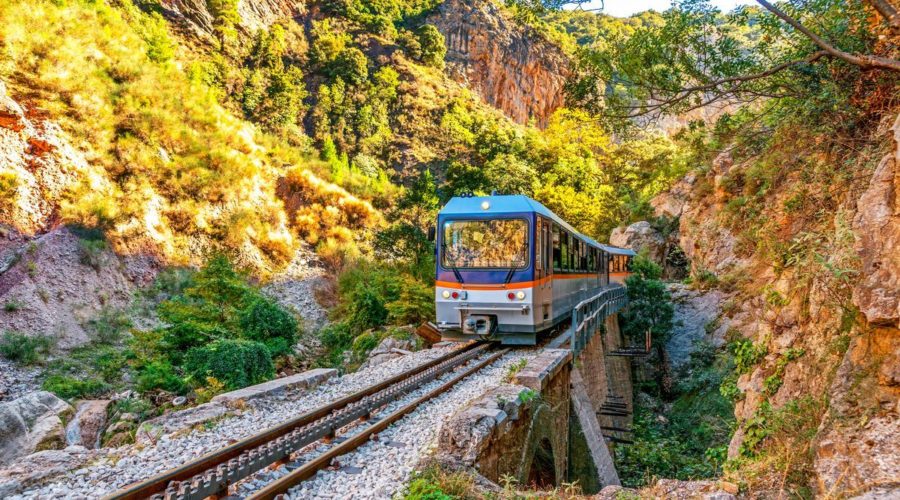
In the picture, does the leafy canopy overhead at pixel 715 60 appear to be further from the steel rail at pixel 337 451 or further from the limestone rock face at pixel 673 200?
the limestone rock face at pixel 673 200

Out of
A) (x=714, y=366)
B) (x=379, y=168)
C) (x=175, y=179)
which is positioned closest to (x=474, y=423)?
(x=714, y=366)

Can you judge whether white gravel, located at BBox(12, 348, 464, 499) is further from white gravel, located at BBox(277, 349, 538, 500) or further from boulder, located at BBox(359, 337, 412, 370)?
boulder, located at BBox(359, 337, 412, 370)

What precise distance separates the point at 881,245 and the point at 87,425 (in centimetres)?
1258

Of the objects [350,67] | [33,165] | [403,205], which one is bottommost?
[403,205]

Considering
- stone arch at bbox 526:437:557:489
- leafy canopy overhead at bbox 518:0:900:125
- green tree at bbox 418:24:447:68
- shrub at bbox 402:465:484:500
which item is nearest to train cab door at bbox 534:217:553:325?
leafy canopy overhead at bbox 518:0:900:125

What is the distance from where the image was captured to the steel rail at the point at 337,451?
168 inches

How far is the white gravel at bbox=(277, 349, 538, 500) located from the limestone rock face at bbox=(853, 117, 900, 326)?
3.99m

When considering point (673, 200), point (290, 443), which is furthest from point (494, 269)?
point (673, 200)

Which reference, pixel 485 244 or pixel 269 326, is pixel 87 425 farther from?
pixel 485 244

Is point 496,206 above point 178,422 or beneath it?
above

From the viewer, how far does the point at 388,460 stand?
17.1ft

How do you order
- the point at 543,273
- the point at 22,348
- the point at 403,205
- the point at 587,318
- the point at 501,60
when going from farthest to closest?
the point at 501,60, the point at 403,205, the point at 22,348, the point at 587,318, the point at 543,273

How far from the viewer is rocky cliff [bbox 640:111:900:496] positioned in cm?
393

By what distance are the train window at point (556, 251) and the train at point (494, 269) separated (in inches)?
15.3
